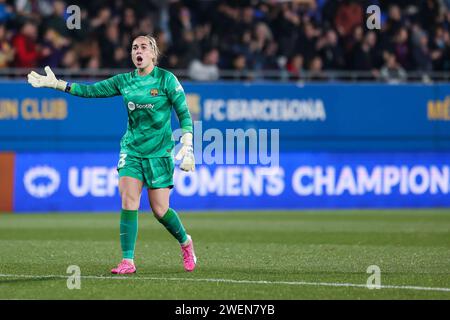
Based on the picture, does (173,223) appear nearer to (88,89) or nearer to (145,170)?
(145,170)

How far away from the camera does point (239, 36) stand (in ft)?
75.6

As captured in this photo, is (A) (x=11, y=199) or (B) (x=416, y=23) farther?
(B) (x=416, y=23)

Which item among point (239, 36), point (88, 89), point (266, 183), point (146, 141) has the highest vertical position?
point (239, 36)

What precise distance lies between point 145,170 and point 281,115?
515 inches

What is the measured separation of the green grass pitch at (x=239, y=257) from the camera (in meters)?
8.80

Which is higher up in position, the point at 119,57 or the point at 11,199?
the point at 119,57

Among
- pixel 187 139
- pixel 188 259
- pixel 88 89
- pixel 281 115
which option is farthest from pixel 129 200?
pixel 281 115

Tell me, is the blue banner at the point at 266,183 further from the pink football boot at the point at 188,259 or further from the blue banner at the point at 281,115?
the pink football boot at the point at 188,259

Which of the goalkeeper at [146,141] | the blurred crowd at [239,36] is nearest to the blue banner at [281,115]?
the blurred crowd at [239,36]

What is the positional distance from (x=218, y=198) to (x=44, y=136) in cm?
367
